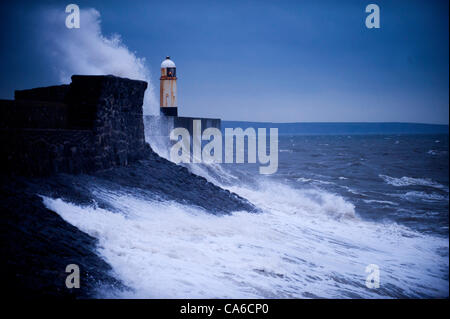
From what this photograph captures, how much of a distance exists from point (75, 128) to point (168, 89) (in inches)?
485

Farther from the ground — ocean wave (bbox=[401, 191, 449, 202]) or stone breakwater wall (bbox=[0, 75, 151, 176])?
stone breakwater wall (bbox=[0, 75, 151, 176])

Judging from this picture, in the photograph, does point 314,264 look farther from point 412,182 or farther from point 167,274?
point 412,182

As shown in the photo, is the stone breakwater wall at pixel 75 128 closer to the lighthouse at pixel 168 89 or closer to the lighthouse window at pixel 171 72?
the lighthouse at pixel 168 89

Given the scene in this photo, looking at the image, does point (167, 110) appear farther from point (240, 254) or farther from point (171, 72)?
point (240, 254)

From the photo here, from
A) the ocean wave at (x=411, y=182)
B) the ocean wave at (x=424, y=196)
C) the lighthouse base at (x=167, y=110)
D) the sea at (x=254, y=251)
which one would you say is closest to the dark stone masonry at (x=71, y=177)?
the sea at (x=254, y=251)

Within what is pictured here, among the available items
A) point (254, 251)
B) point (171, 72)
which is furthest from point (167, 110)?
point (254, 251)

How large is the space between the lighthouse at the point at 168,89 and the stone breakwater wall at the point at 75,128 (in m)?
9.77

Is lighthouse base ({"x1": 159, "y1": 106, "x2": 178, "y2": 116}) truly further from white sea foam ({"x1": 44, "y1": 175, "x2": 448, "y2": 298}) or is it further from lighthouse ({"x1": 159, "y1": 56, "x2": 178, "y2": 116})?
white sea foam ({"x1": 44, "y1": 175, "x2": 448, "y2": 298})

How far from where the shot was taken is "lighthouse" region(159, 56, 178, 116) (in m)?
18.6

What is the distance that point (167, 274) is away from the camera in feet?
14.0

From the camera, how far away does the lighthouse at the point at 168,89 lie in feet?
61.1

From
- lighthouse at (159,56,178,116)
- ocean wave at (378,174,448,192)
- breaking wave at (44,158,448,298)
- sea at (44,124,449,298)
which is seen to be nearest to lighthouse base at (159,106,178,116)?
lighthouse at (159,56,178,116)

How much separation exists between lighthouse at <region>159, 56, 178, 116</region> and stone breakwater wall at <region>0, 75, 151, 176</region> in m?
9.77
